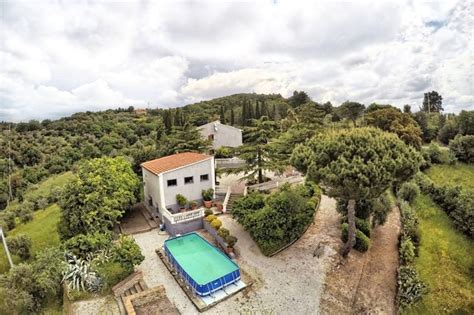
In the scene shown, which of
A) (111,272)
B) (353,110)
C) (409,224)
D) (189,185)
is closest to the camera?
(111,272)

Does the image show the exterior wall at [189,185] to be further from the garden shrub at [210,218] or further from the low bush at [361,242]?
the low bush at [361,242]

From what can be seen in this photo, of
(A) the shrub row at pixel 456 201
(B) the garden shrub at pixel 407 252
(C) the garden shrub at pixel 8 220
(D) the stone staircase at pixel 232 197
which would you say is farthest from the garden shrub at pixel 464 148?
(C) the garden shrub at pixel 8 220

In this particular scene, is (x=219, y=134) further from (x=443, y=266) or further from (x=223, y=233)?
(x=443, y=266)

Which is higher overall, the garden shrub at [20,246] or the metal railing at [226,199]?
the metal railing at [226,199]

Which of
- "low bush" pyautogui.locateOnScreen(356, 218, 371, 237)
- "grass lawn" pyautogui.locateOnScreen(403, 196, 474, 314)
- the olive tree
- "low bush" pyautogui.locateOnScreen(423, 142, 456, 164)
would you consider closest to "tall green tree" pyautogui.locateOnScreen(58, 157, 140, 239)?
the olive tree

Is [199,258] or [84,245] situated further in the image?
[199,258]

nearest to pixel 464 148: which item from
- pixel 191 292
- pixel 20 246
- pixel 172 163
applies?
pixel 172 163

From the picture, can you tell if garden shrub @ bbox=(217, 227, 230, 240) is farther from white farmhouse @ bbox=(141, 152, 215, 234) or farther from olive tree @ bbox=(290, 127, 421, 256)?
olive tree @ bbox=(290, 127, 421, 256)
